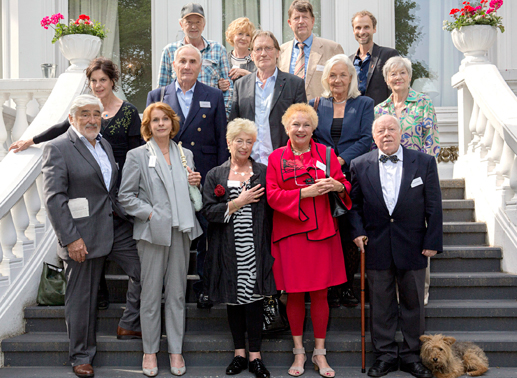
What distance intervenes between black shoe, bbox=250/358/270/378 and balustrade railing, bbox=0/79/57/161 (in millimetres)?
3683

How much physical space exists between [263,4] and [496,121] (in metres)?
4.30

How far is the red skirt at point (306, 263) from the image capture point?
12.1ft

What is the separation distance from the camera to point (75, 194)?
3727 mm

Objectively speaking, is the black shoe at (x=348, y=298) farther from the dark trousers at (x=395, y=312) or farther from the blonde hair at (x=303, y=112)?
the blonde hair at (x=303, y=112)

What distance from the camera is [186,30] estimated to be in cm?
499

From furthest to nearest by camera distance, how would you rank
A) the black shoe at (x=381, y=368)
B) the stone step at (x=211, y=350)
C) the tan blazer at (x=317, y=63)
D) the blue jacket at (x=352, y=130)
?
the tan blazer at (x=317, y=63) < the blue jacket at (x=352, y=130) < the stone step at (x=211, y=350) < the black shoe at (x=381, y=368)

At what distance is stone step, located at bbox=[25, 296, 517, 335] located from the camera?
421 cm

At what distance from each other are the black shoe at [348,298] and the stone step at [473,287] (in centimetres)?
77

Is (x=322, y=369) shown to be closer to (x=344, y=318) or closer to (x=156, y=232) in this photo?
(x=344, y=318)

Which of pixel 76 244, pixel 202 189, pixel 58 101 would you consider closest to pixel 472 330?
pixel 202 189

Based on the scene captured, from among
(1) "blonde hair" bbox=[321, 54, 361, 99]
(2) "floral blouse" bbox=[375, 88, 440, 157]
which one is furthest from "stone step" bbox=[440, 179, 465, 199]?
(1) "blonde hair" bbox=[321, 54, 361, 99]

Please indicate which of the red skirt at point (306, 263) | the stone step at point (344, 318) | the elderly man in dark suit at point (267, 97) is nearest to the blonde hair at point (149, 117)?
the elderly man in dark suit at point (267, 97)

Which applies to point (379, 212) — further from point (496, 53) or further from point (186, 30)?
point (496, 53)

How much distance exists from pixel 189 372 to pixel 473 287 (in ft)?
8.36
